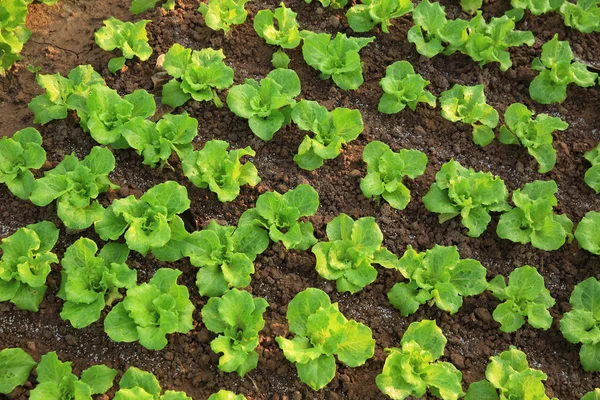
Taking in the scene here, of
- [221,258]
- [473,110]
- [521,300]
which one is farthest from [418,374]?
[473,110]

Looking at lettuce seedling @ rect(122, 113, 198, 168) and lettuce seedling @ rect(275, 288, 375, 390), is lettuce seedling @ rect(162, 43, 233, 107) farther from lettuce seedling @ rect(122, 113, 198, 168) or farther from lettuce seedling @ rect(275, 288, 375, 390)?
lettuce seedling @ rect(275, 288, 375, 390)

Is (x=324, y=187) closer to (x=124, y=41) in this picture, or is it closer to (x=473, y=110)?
(x=473, y=110)

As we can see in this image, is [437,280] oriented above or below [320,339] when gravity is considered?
above

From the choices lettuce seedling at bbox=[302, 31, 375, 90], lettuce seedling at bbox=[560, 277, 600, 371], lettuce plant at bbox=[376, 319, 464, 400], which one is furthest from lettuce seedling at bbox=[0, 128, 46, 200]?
lettuce seedling at bbox=[560, 277, 600, 371]

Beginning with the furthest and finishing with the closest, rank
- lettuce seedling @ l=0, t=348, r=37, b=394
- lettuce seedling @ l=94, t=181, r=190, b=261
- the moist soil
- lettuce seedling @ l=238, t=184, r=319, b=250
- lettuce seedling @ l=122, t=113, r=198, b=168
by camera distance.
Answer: lettuce seedling @ l=122, t=113, r=198, b=168
lettuce seedling @ l=238, t=184, r=319, b=250
lettuce seedling @ l=94, t=181, r=190, b=261
the moist soil
lettuce seedling @ l=0, t=348, r=37, b=394

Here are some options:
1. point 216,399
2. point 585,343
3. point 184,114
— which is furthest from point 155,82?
point 585,343

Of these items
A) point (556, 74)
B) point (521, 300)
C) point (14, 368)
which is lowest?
point (14, 368)

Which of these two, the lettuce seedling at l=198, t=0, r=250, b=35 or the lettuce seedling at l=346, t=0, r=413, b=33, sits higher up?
the lettuce seedling at l=346, t=0, r=413, b=33
